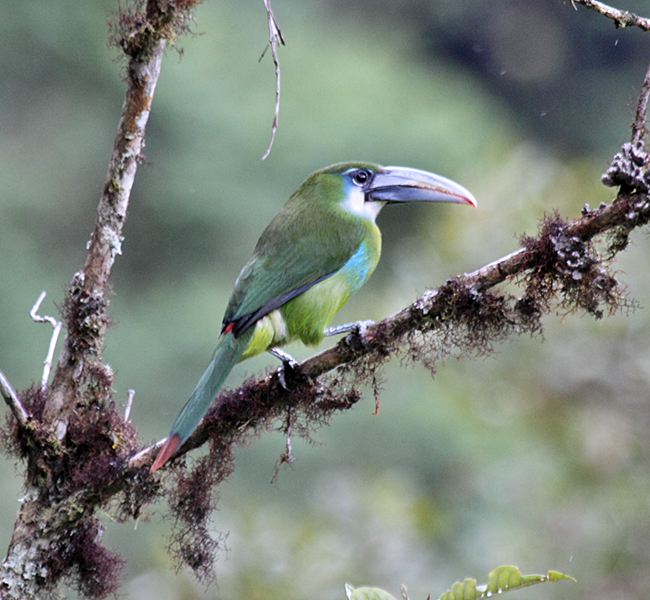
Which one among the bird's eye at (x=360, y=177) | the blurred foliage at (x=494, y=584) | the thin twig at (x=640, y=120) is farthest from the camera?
the bird's eye at (x=360, y=177)

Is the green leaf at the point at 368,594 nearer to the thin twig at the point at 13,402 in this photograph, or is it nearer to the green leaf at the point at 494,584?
the green leaf at the point at 494,584

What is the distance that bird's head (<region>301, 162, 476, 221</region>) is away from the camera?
2805mm

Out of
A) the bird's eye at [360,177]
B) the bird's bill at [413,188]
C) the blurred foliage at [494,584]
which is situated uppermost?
the bird's eye at [360,177]

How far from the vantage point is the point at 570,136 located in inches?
563

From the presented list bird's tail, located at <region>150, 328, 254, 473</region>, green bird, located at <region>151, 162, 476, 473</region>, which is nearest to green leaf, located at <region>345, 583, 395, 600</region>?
bird's tail, located at <region>150, 328, 254, 473</region>

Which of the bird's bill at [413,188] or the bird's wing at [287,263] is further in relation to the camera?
the bird's bill at [413,188]

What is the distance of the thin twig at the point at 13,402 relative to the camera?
6.23 ft

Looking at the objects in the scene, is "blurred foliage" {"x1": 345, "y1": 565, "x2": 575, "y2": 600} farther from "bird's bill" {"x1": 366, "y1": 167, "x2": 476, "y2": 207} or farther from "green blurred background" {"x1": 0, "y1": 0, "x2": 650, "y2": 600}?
"bird's bill" {"x1": 366, "y1": 167, "x2": 476, "y2": 207}

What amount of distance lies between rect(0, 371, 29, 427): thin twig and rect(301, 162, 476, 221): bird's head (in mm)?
1240

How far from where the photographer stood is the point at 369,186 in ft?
9.51

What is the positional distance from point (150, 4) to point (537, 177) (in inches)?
117

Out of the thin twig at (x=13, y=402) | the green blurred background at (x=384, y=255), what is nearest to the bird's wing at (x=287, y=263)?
the thin twig at (x=13, y=402)

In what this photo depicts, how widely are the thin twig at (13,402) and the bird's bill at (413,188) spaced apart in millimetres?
1339

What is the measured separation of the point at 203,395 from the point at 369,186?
1079mm
